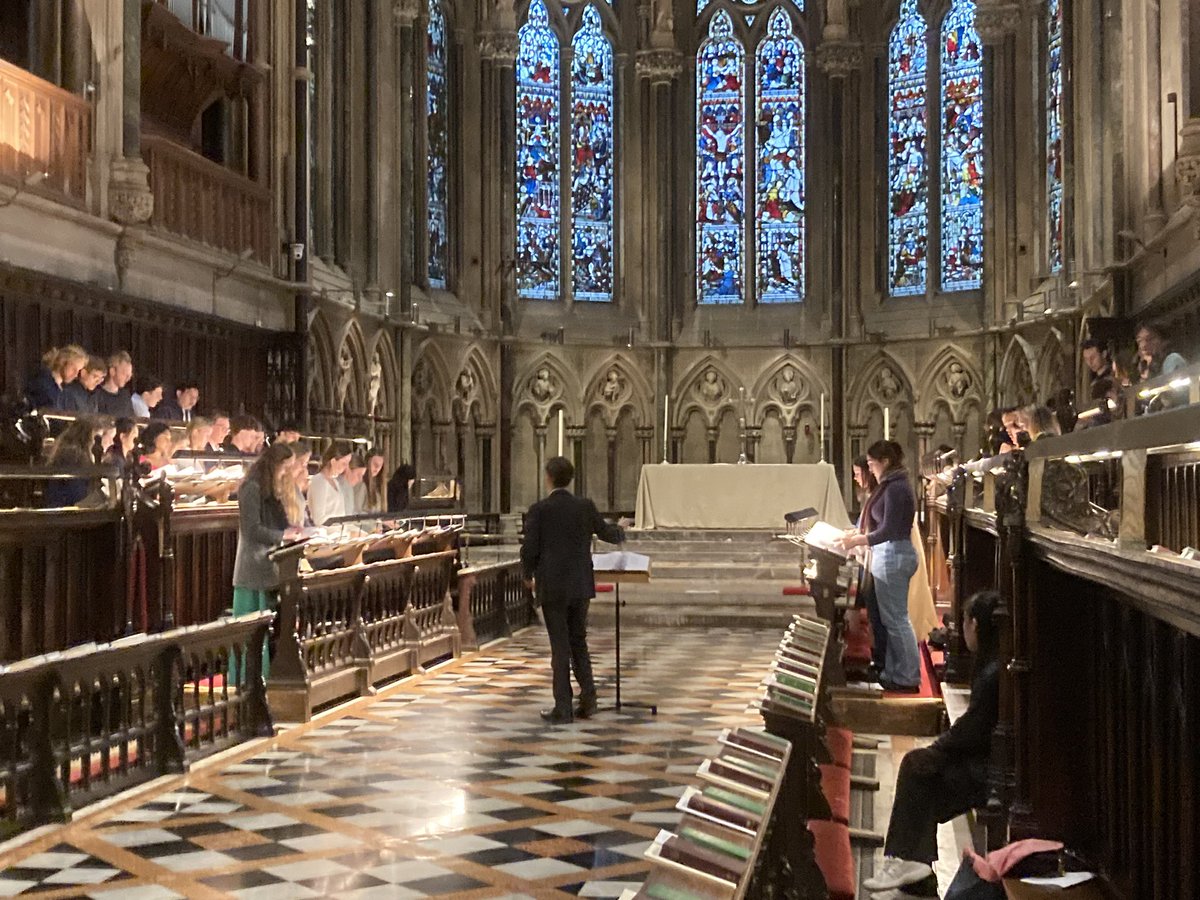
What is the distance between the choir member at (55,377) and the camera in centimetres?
850

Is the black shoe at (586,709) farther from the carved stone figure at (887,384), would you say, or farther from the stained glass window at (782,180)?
the stained glass window at (782,180)

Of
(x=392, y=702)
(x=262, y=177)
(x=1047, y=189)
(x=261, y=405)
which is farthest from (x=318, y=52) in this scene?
(x=392, y=702)

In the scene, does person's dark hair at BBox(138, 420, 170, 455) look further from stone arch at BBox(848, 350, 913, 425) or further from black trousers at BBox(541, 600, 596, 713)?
stone arch at BBox(848, 350, 913, 425)

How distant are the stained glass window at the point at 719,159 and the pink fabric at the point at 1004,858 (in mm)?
18893

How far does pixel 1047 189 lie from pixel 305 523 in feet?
42.8

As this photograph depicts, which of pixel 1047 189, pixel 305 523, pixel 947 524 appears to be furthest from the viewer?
pixel 1047 189

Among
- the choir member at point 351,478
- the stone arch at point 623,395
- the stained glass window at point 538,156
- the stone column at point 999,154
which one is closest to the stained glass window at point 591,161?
the stained glass window at point 538,156

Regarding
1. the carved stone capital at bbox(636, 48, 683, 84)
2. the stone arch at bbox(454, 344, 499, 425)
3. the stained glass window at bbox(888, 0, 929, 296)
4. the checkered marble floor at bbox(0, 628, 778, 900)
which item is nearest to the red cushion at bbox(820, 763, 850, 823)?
the checkered marble floor at bbox(0, 628, 778, 900)

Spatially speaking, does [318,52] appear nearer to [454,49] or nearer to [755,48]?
[454,49]

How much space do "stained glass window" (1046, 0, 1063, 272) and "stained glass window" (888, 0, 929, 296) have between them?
2522 mm

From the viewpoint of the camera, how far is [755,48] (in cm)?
2280

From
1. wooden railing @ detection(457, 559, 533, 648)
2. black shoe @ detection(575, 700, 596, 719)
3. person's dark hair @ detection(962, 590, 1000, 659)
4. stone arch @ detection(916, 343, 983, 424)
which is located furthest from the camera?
stone arch @ detection(916, 343, 983, 424)

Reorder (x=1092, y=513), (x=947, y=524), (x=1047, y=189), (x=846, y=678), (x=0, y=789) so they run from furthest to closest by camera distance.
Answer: (x=1047, y=189)
(x=947, y=524)
(x=846, y=678)
(x=0, y=789)
(x=1092, y=513)

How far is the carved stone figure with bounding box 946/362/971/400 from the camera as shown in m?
20.4
